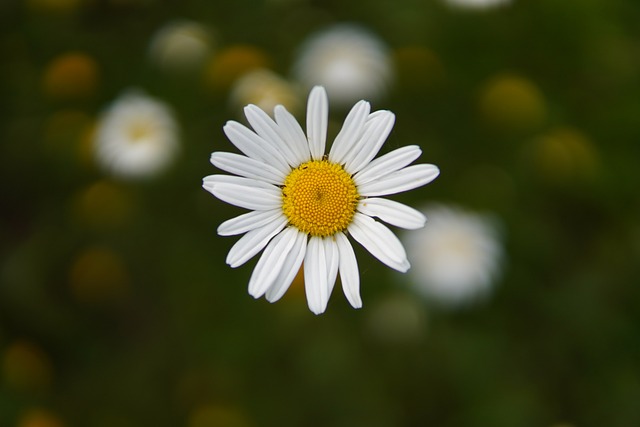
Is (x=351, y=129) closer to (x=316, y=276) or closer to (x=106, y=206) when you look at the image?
(x=316, y=276)

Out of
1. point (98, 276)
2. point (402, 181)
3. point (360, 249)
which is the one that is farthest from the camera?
point (98, 276)

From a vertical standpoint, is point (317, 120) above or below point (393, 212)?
above

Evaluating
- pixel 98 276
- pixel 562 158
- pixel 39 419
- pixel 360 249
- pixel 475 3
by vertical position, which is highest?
pixel 475 3

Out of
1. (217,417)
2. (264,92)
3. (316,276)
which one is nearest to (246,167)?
(316,276)

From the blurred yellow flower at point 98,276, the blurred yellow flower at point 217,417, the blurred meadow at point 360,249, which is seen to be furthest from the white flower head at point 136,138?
the blurred yellow flower at point 217,417

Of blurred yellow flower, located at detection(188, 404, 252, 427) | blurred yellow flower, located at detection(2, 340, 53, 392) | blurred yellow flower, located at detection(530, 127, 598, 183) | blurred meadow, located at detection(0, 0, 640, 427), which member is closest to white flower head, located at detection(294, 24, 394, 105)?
blurred meadow, located at detection(0, 0, 640, 427)

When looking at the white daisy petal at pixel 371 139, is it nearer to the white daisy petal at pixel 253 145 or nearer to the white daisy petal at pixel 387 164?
the white daisy petal at pixel 387 164
